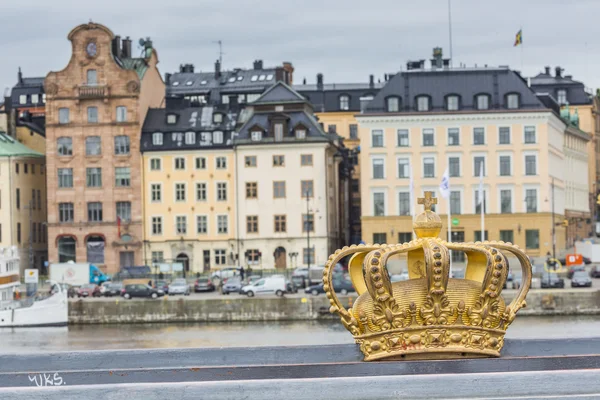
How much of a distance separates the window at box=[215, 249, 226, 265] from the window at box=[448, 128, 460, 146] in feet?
57.4

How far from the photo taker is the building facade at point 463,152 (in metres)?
108

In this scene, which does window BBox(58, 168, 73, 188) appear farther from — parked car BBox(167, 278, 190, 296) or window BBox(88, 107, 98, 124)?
parked car BBox(167, 278, 190, 296)

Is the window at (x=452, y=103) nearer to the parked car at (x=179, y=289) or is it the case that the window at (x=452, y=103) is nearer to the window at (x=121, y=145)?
the window at (x=121, y=145)

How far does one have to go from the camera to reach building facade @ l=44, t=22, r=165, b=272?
110 metres

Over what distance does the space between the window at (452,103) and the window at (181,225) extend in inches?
794

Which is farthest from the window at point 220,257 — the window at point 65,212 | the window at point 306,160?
the window at point 65,212

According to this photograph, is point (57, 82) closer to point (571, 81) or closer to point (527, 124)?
point (527, 124)

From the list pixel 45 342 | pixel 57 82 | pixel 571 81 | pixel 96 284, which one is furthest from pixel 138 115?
pixel 571 81

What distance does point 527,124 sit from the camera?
108 m

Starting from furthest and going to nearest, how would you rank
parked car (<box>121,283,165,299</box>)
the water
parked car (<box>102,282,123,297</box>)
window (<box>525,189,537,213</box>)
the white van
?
window (<box>525,189,537,213</box>), parked car (<box>102,282,123,297</box>), parked car (<box>121,283,165,299</box>), the white van, the water

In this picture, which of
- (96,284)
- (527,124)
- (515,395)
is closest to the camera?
(515,395)

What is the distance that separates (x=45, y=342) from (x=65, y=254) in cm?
3864

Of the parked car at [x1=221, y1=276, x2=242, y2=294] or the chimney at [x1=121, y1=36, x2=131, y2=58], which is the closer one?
the parked car at [x1=221, y1=276, x2=242, y2=294]

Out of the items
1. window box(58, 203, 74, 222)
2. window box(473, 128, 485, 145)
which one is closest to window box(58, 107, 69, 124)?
window box(58, 203, 74, 222)
